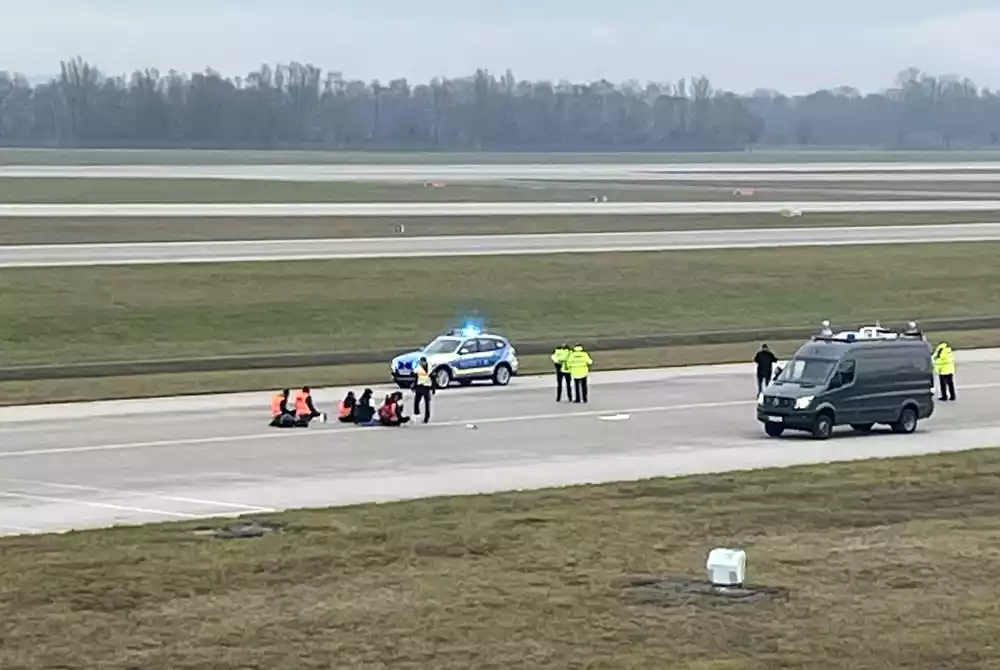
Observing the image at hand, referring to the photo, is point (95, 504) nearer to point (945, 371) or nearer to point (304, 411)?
point (304, 411)

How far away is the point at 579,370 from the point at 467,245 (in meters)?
36.5

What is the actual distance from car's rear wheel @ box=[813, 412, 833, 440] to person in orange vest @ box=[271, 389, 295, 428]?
9876mm

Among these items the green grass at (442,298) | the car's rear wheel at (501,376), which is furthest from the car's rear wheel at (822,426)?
the green grass at (442,298)

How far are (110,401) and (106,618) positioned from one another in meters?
23.3

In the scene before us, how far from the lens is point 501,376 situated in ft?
151

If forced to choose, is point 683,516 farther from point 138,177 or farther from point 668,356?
point 138,177

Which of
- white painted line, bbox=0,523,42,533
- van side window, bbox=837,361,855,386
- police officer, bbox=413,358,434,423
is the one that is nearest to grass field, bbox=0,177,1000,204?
police officer, bbox=413,358,434,423

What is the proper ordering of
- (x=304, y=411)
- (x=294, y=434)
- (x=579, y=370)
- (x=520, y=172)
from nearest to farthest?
(x=294, y=434)
(x=304, y=411)
(x=579, y=370)
(x=520, y=172)

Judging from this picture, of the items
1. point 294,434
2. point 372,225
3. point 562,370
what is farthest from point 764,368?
point 372,225

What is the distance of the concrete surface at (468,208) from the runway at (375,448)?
51.5 meters

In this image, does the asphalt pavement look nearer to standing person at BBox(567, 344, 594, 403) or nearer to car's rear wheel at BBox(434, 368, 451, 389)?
car's rear wheel at BBox(434, 368, 451, 389)

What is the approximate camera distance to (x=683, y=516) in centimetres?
2447

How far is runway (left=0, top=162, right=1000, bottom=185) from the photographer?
5349 inches

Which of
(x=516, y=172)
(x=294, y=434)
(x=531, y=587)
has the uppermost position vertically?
(x=531, y=587)
